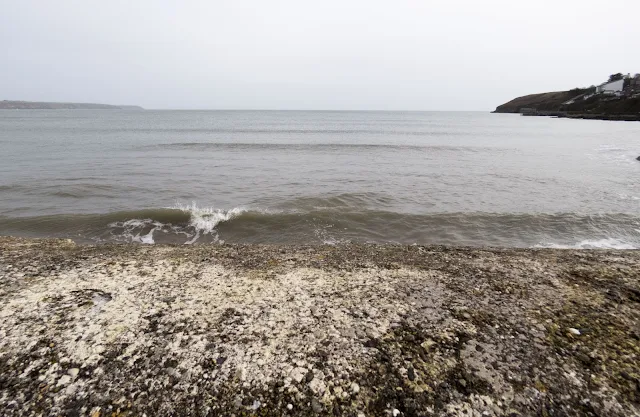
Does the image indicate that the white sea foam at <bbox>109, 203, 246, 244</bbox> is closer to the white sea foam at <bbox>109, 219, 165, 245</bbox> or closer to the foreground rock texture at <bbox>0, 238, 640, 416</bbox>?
the white sea foam at <bbox>109, 219, 165, 245</bbox>

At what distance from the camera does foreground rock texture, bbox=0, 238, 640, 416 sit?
349 centimetres

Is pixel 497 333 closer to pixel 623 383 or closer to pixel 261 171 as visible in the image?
pixel 623 383

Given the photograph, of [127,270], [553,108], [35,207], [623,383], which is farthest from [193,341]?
[553,108]

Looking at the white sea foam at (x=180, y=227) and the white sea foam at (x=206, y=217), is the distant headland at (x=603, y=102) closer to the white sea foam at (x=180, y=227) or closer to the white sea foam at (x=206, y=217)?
the white sea foam at (x=206, y=217)

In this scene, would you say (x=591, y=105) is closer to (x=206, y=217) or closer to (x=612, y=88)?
(x=612, y=88)

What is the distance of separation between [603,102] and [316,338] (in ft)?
451

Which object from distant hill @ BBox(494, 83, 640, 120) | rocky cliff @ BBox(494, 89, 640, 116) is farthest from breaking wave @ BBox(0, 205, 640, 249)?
rocky cliff @ BBox(494, 89, 640, 116)

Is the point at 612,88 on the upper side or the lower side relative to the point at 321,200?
upper

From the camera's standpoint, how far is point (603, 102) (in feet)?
335

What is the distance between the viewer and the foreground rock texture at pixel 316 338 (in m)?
3.49

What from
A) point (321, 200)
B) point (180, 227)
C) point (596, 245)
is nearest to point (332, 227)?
point (321, 200)

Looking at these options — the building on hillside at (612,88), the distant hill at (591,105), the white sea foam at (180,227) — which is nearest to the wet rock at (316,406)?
the white sea foam at (180,227)

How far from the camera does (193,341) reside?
14.2 ft

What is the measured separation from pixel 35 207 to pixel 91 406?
48.9 feet
